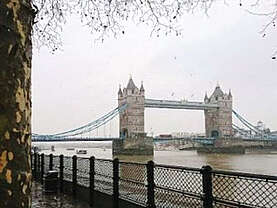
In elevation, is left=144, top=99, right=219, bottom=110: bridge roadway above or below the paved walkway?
above

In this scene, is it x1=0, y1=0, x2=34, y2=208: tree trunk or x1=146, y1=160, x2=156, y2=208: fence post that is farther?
x1=146, y1=160, x2=156, y2=208: fence post

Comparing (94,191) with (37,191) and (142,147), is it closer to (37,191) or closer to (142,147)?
(37,191)

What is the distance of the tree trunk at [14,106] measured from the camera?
4.05ft

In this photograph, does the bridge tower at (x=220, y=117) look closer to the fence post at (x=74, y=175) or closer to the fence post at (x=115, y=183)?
the fence post at (x=74, y=175)

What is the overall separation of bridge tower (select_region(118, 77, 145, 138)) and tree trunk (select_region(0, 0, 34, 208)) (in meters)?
77.3

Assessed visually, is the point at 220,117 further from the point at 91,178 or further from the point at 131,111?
the point at 91,178

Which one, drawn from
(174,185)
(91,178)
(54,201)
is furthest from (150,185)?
(54,201)

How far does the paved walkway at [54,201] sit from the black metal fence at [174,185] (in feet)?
0.98

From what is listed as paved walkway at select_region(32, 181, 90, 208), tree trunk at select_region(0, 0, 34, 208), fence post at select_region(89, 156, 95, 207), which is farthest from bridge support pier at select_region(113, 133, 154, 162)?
tree trunk at select_region(0, 0, 34, 208)

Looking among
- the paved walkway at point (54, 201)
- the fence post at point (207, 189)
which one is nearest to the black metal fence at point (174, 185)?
the fence post at point (207, 189)

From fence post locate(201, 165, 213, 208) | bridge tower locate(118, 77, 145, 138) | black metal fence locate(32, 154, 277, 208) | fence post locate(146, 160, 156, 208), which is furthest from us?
bridge tower locate(118, 77, 145, 138)

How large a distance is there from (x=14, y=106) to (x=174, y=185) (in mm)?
4591

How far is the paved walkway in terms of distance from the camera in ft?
24.9

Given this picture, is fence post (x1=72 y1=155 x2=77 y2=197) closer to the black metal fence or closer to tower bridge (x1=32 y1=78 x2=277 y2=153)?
the black metal fence
